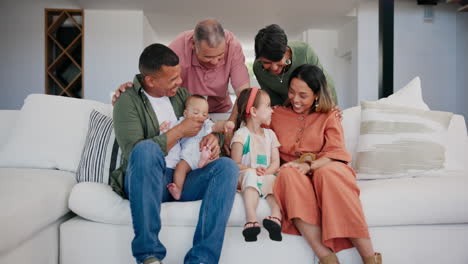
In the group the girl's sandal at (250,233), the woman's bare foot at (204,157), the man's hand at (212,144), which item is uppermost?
the man's hand at (212,144)

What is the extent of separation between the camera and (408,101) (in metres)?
2.20

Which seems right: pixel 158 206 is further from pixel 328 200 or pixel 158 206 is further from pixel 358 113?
pixel 358 113

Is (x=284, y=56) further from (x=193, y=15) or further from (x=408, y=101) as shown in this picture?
(x=193, y=15)

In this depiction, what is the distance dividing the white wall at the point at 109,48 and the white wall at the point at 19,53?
29.4 inches

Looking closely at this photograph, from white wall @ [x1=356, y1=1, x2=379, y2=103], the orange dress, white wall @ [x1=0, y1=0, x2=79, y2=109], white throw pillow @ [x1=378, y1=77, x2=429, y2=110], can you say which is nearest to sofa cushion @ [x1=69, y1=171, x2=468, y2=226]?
the orange dress

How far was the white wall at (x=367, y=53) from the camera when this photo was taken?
6254mm

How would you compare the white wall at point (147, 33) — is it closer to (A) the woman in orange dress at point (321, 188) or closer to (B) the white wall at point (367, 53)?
(B) the white wall at point (367, 53)

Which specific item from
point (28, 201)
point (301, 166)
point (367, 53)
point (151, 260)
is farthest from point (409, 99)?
point (367, 53)

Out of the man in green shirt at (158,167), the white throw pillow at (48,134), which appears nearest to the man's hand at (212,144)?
the man in green shirt at (158,167)

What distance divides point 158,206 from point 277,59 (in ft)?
2.93

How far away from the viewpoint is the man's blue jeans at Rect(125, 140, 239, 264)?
4.37 feet

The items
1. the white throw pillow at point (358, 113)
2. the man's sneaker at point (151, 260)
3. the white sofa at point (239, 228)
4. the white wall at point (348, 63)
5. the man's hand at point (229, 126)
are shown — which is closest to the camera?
the man's sneaker at point (151, 260)

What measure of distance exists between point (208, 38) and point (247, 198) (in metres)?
0.76

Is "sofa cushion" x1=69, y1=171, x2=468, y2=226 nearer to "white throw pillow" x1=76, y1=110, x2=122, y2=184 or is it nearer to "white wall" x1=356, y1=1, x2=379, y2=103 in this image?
"white throw pillow" x1=76, y1=110, x2=122, y2=184
